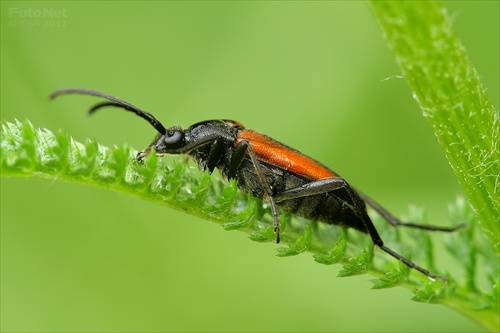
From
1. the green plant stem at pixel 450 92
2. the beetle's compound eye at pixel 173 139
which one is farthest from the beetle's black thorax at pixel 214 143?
the green plant stem at pixel 450 92

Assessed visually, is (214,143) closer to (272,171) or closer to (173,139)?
(173,139)

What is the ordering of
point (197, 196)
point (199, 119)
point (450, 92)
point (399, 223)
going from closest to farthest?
1. point (450, 92)
2. point (197, 196)
3. point (399, 223)
4. point (199, 119)

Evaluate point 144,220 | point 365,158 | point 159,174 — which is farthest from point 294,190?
point 365,158

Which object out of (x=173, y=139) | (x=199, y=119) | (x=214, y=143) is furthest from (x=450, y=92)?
(x=199, y=119)

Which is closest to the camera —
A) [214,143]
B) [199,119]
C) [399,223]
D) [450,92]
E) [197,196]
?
[450,92]

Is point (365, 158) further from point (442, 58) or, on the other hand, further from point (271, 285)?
point (442, 58)

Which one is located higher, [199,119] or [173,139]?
[199,119]

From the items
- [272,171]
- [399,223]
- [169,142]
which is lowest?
[399,223]

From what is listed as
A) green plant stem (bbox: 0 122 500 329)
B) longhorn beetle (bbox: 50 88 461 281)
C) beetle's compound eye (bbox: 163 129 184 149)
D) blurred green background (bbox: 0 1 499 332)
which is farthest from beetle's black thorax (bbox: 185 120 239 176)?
blurred green background (bbox: 0 1 499 332)
